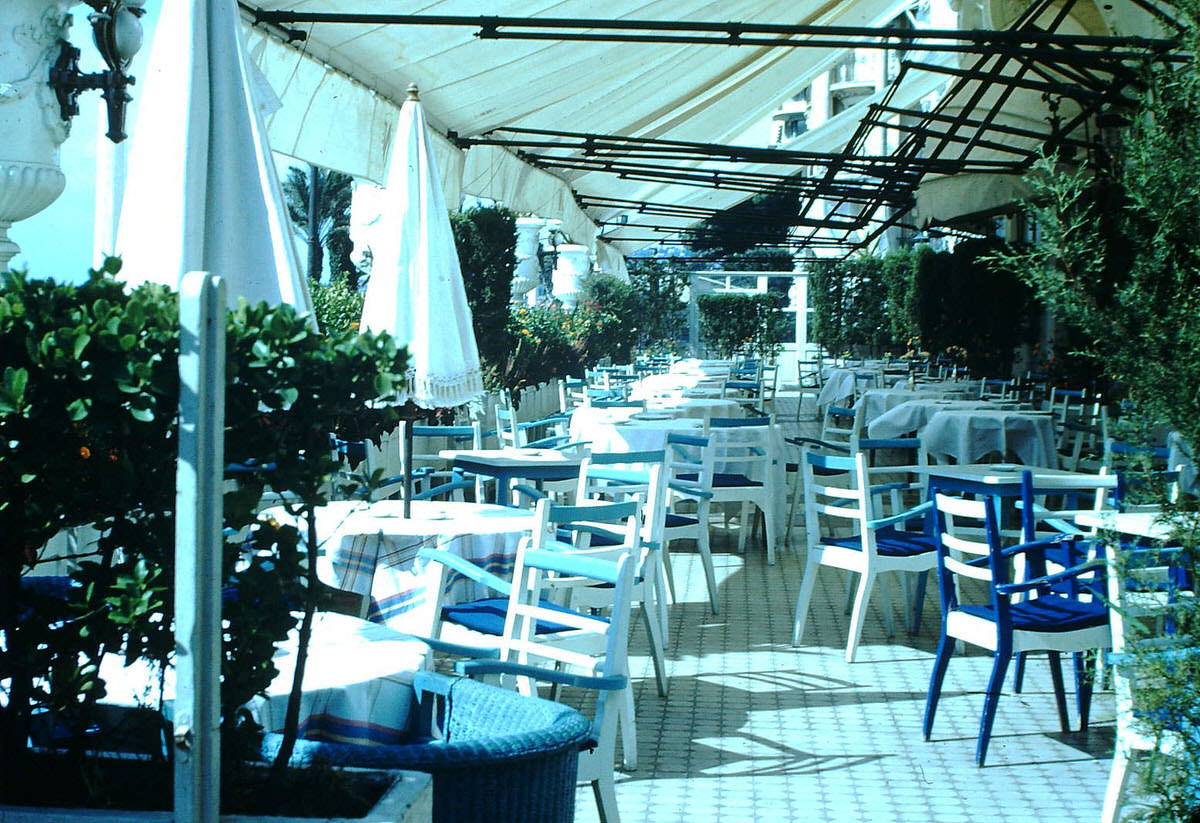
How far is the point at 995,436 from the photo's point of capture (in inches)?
345

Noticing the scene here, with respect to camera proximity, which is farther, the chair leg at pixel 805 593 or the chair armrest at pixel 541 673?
the chair leg at pixel 805 593

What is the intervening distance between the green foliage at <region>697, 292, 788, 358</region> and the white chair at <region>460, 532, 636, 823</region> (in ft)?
83.7

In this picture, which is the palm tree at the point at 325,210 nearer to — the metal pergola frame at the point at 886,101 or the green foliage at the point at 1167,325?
the metal pergola frame at the point at 886,101

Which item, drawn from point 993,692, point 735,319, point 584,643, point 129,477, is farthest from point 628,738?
point 735,319

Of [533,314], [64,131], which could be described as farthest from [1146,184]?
[533,314]

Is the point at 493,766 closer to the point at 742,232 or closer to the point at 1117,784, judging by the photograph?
the point at 1117,784

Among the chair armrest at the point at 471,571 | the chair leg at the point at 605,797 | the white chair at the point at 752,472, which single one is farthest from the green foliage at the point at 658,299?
the chair leg at the point at 605,797

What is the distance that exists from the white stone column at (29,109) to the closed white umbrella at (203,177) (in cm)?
64

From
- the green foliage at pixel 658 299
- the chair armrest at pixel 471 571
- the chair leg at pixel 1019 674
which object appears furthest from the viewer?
the green foliage at pixel 658 299

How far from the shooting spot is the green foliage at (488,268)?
10578mm

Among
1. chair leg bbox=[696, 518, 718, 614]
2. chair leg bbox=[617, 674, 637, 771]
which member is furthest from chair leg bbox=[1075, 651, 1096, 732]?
chair leg bbox=[696, 518, 718, 614]

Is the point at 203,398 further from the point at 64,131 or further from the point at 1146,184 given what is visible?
the point at 64,131

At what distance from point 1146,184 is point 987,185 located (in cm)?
973

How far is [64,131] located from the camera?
402cm
